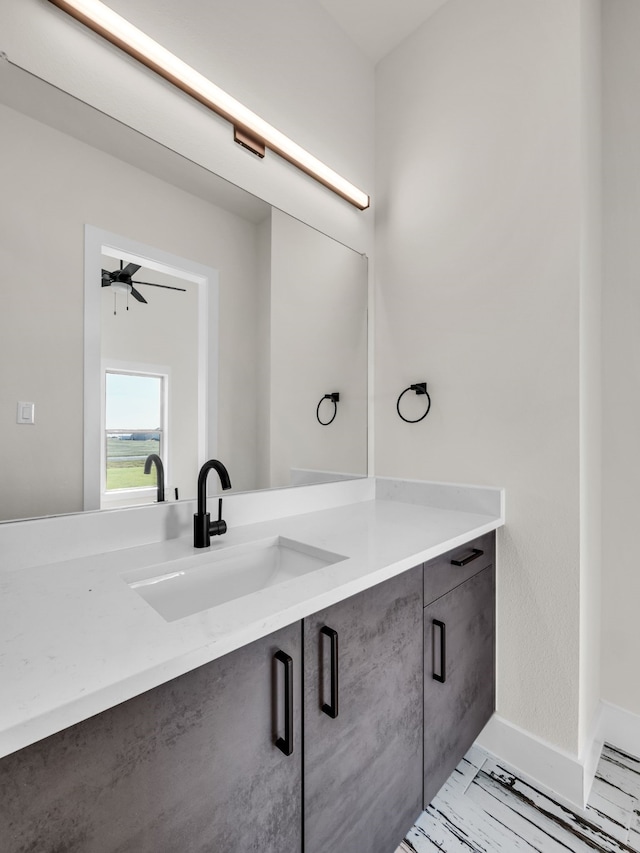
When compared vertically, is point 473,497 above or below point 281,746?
above

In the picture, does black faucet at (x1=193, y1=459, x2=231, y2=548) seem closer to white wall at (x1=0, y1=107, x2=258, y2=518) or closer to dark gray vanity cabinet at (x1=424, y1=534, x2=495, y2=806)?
white wall at (x1=0, y1=107, x2=258, y2=518)

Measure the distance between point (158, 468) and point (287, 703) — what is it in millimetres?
683

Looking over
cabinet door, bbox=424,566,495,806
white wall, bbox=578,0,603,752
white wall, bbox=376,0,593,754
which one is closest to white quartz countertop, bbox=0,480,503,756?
cabinet door, bbox=424,566,495,806

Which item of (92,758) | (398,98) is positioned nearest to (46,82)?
(92,758)

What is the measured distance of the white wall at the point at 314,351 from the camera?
1.49m

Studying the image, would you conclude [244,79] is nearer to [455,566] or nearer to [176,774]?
[455,566]

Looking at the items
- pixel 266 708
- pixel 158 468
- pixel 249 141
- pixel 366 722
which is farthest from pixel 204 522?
pixel 249 141

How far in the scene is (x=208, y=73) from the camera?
4.11 feet

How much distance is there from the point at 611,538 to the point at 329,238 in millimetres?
1631

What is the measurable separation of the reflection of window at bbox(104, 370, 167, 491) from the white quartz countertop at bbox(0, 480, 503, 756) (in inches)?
7.7

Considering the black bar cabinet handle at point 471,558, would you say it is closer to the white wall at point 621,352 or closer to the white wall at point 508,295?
the white wall at point 508,295

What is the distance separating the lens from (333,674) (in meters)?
0.81

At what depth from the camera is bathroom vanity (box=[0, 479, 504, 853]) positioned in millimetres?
510

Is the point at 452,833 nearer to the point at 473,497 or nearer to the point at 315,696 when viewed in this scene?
the point at 315,696
